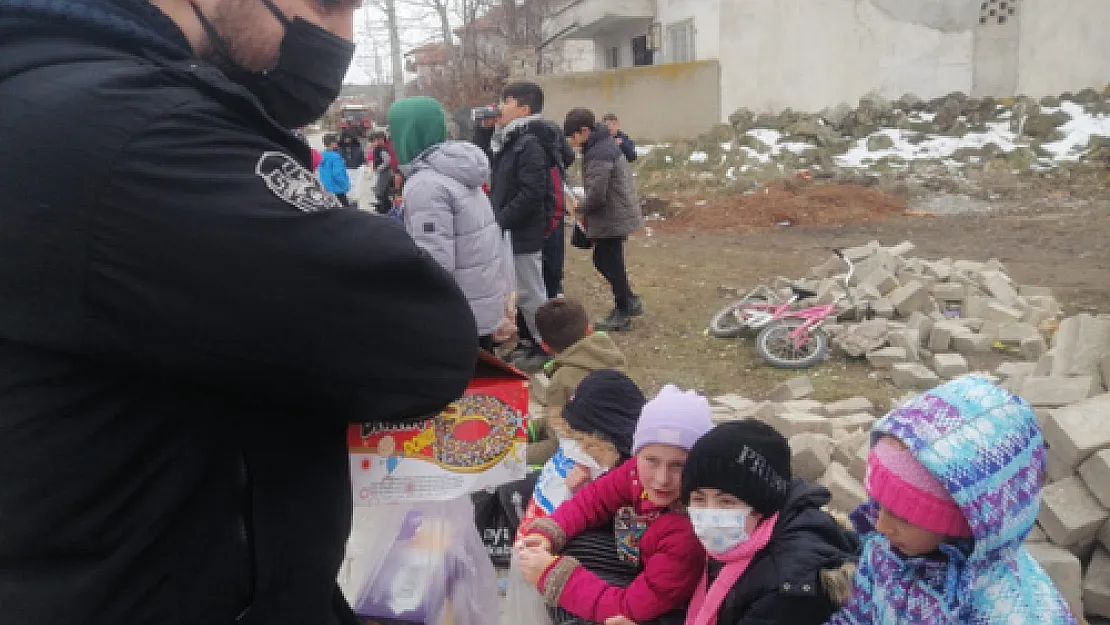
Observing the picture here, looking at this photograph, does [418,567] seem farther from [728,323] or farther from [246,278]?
[728,323]

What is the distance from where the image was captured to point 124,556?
1.02m

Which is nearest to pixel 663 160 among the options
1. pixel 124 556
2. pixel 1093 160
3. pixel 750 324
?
pixel 1093 160

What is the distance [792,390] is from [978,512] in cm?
378

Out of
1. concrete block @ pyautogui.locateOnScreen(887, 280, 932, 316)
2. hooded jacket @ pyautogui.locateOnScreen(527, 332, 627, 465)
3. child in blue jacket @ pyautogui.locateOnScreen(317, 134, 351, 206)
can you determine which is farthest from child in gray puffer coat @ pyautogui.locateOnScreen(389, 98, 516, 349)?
child in blue jacket @ pyautogui.locateOnScreen(317, 134, 351, 206)

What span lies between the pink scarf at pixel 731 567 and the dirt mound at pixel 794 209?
38.3 ft

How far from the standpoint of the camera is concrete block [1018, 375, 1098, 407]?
361cm

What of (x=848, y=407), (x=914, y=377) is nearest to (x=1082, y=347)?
(x=848, y=407)

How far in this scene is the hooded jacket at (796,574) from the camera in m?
1.92

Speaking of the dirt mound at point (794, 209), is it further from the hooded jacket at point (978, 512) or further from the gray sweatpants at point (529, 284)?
the hooded jacket at point (978, 512)

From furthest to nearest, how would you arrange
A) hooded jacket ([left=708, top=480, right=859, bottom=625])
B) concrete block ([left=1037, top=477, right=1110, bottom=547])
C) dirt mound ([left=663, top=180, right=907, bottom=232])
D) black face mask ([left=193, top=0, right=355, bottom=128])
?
1. dirt mound ([left=663, top=180, right=907, bottom=232])
2. concrete block ([left=1037, top=477, right=1110, bottom=547])
3. hooded jacket ([left=708, top=480, right=859, bottom=625])
4. black face mask ([left=193, top=0, right=355, bottom=128])

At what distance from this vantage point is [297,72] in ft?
4.20

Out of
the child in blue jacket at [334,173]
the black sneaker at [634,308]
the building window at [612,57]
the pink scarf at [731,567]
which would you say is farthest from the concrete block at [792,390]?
the building window at [612,57]

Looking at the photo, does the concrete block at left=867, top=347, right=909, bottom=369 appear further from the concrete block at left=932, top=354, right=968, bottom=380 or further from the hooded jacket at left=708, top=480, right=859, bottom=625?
the hooded jacket at left=708, top=480, right=859, bottom=625

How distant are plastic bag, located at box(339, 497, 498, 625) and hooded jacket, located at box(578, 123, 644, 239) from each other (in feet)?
15.8
